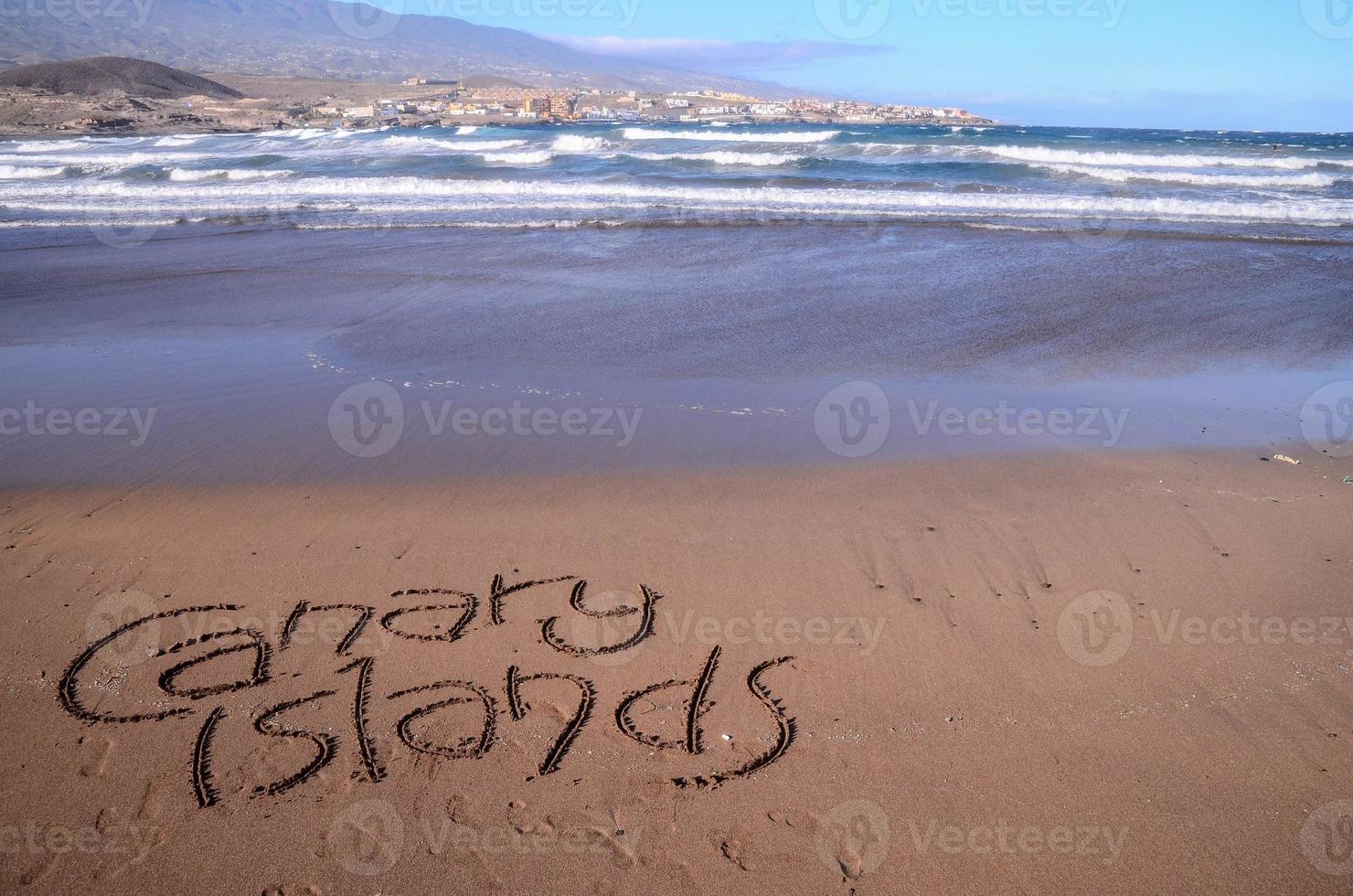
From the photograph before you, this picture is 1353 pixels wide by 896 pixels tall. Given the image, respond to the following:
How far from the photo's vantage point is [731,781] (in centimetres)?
296

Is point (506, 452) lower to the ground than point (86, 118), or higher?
lower

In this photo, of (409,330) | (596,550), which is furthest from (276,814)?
(409,330)

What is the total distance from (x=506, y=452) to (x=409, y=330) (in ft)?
11.8

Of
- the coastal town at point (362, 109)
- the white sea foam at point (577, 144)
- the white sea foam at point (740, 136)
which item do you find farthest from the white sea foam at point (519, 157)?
the coastal town at point (362, 109)

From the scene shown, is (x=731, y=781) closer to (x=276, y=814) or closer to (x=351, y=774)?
(x=351, y=774)

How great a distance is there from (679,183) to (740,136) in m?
19.6

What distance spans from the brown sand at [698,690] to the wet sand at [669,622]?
2cm

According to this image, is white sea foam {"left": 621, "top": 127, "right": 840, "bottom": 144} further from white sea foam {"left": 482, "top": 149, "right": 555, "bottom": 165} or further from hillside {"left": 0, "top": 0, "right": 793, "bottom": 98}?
hillside {"left": 0, "top": 0, "right": 793, "bottom": 98}

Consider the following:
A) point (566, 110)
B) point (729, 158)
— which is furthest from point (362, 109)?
point (729, 158)

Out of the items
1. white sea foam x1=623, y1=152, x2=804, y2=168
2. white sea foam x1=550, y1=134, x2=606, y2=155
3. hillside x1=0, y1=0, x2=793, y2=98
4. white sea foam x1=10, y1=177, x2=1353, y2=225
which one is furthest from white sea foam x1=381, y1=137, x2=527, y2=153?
hillside x1=0, y1=0, x2=793, y2=98

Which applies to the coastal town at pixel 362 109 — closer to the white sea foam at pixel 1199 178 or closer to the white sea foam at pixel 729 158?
the white sea foam at pixel 729 158

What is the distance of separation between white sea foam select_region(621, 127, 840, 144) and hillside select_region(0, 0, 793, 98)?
3081cm

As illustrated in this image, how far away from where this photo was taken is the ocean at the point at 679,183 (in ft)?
52.3

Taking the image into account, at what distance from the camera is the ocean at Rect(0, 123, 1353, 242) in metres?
16.0
